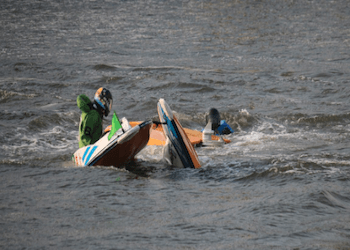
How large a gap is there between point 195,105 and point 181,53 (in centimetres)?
781

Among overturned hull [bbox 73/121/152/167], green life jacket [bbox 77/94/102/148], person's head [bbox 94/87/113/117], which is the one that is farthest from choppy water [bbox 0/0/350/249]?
person's head [bbox 94/87/113/117]

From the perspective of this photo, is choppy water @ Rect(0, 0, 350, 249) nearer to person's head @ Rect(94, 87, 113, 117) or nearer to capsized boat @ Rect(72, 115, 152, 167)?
capsized boat @ Rect(72, 115, 152, 167)

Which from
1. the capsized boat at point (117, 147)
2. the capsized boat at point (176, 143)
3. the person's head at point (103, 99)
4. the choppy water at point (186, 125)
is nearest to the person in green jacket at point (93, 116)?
the person's head at point (103, 99)

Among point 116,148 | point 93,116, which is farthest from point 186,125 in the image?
point 116,148

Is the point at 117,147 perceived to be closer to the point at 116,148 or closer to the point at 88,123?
the point at 116,148

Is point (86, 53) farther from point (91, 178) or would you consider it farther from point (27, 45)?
point (91, 178)

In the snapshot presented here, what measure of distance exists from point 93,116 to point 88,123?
142 millimetres

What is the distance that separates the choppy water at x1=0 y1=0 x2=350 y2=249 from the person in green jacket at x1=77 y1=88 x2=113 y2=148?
0.61 meters

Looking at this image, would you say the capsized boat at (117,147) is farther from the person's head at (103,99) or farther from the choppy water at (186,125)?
the person's head at (103,99)

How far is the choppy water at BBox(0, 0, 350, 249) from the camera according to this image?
235 inches

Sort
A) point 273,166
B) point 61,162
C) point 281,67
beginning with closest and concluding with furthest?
point 273,166
point 61,162
point 281,67

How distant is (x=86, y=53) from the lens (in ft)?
74.0

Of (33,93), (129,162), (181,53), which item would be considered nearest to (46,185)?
(129,162)

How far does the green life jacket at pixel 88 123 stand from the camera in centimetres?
830
